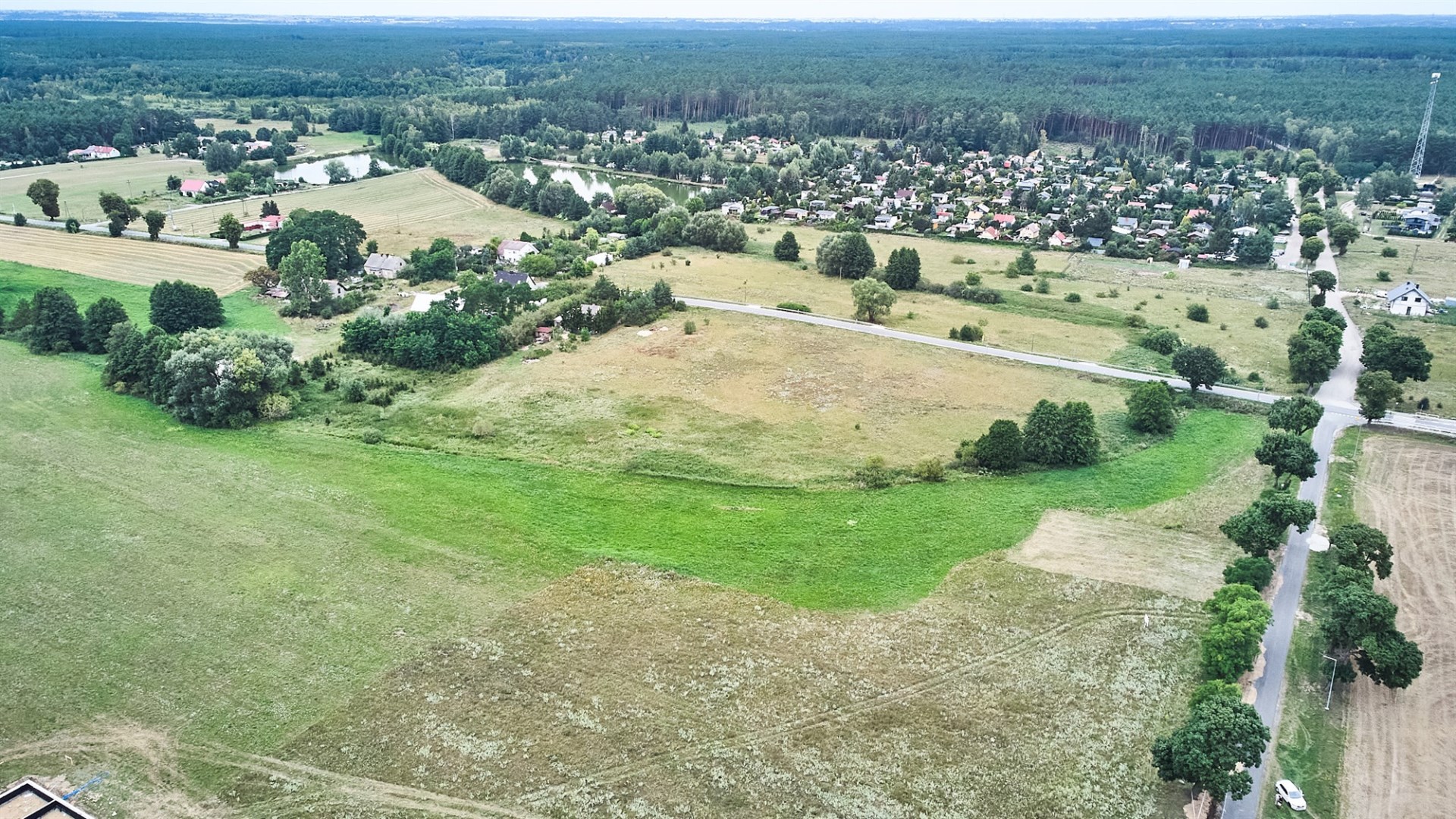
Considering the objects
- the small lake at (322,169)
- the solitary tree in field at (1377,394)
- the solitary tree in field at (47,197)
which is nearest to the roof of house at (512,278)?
the solitary tree in field at (47,197)

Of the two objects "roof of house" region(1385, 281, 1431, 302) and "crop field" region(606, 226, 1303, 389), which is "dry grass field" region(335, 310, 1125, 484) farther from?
"roof of house" region(1385, 281, 1431, 302)

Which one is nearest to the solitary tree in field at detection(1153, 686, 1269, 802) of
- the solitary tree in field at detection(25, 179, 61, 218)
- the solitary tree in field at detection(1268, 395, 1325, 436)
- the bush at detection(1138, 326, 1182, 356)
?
the solitary tree in field at detection(1268, 395, 1325, 436)

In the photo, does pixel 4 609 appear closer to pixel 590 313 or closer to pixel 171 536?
pixel 171 536

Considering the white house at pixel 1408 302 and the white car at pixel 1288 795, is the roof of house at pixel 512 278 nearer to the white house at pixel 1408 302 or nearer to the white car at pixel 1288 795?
the white car at pixel 1288 795

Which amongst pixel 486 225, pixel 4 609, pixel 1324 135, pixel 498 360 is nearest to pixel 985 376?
pixel 498 360

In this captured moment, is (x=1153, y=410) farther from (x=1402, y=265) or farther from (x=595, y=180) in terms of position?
(x=595, y=180)

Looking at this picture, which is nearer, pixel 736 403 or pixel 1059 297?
pixel 736 403

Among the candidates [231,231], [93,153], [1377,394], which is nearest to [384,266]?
[231,231]

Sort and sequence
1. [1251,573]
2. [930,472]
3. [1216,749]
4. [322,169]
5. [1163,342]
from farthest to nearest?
[322,169], [1163,342], [930,472], [1251,573], [1216,749]
